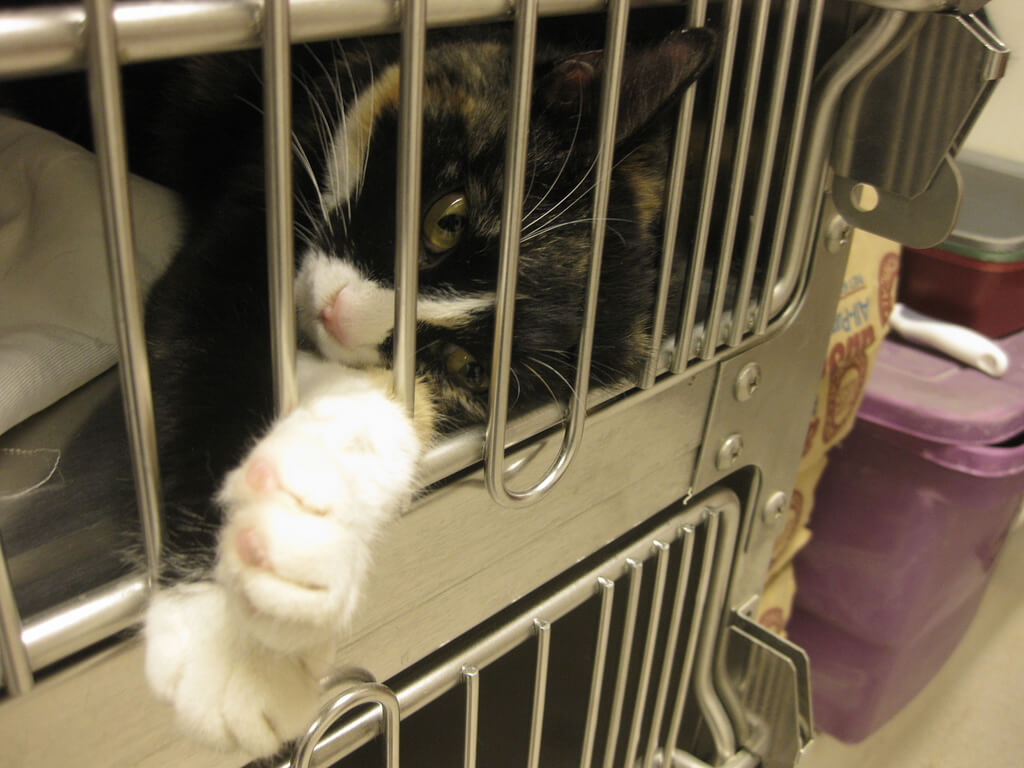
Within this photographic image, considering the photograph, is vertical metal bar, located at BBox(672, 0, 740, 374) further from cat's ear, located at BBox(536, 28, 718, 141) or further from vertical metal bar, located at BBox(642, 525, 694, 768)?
vertical metal bar, located at BBox(642, 525, 694, 768)

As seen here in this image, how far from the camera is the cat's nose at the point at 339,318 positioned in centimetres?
53

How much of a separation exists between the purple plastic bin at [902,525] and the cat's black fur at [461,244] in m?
0.70

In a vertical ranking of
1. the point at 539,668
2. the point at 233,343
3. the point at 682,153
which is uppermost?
the point at 682,153

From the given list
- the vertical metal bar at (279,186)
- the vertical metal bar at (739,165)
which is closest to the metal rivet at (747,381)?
the vertical metal bar at (739,165)

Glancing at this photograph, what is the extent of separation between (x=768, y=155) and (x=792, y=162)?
0.05 meters

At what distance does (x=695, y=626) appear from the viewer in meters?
0.78

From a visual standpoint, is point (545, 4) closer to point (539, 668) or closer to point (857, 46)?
point (857, 46)

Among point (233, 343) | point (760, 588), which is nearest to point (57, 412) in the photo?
point (233, 343)

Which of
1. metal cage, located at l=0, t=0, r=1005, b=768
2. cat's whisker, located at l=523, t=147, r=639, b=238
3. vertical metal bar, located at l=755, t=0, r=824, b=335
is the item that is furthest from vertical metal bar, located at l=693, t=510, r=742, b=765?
cat's whisker, located at l=523, t=147, r=639, b=238

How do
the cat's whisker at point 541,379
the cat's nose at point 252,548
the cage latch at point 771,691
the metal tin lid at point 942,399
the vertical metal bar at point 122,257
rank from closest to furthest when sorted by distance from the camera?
1. the vertical metal bar at point 122,257
2. the cat's nose at point 252,548
3. the cat's whisker at point 541,379
4. the cage latch at point 771,691
5. the metal tin lid at point 942,399

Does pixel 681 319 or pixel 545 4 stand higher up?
pixel 545 4

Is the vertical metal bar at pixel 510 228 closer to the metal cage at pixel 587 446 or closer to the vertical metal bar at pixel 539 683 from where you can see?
the metal cage at pixel 587 446

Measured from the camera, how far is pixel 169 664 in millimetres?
368

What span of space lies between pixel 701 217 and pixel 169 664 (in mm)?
390
